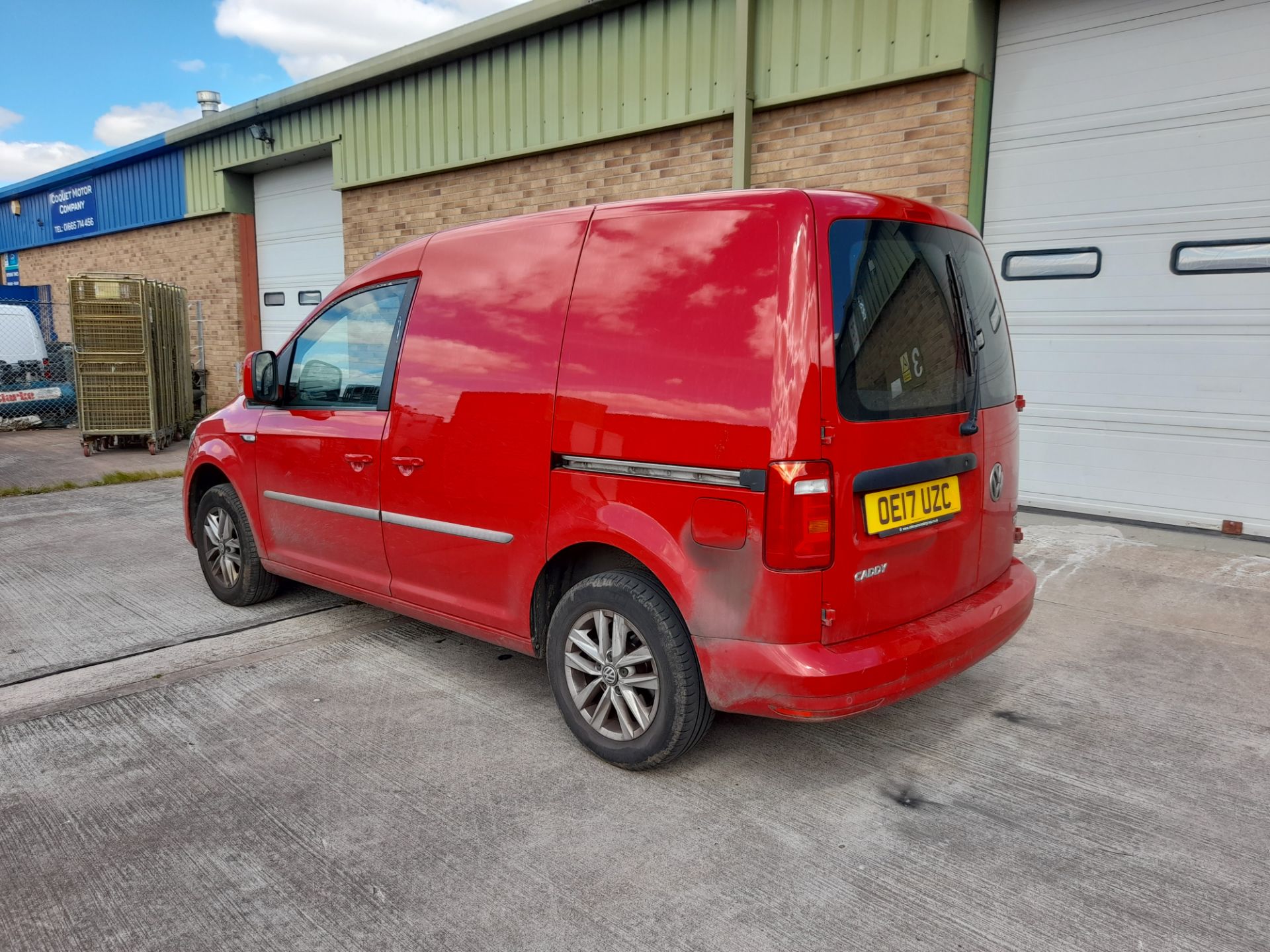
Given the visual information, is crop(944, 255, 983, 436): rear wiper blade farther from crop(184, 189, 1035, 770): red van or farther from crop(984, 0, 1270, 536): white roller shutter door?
crop(984, 0, 1270, 536): white roller shutter door

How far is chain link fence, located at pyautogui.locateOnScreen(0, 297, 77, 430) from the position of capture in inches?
525

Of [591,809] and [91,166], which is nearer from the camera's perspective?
[591,809]

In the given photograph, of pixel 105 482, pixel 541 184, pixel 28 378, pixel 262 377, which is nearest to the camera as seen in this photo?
pixel 262 377

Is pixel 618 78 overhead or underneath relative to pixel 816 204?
overhead

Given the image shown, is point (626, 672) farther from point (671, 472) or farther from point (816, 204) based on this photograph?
point (816, 204)

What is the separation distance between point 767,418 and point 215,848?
205cm

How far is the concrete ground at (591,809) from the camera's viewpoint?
2.22m

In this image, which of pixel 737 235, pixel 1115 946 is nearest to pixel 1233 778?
pixel 1115 946

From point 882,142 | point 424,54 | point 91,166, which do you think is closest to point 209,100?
point 91,166

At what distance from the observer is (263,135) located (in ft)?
42.3

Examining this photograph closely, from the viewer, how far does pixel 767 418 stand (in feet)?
8.13

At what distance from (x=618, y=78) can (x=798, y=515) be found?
24.2 feet

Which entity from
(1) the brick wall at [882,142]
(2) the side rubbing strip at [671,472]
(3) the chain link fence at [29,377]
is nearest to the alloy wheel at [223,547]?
(2) the side rubbing strip at [671,472]

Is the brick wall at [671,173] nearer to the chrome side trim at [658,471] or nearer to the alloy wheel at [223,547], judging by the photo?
the chrome side trim at [658,471]
